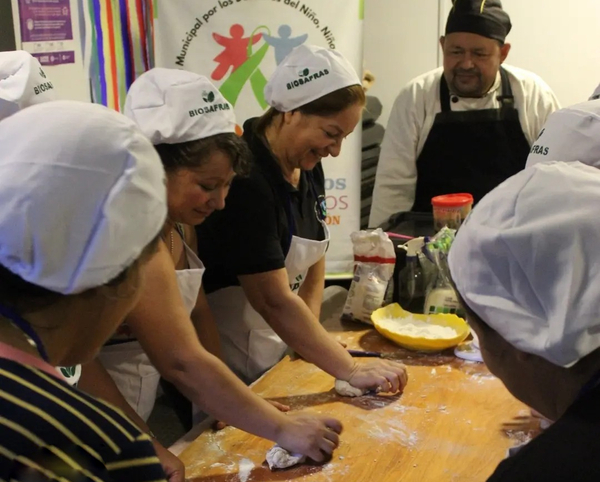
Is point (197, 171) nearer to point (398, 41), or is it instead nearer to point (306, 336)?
point (306, 336)

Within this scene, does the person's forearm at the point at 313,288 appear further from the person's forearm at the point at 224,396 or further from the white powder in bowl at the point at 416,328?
the person's forearm at the point at 224,396

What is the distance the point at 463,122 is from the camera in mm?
2561

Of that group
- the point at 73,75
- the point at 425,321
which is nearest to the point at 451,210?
the point at 425,321

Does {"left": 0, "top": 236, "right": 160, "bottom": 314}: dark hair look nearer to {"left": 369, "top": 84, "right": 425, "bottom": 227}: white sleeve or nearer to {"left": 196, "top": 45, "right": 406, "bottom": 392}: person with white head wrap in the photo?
{"left": 196, "top": 45, "right": 406, "bottom": 392}: person with white head wrap

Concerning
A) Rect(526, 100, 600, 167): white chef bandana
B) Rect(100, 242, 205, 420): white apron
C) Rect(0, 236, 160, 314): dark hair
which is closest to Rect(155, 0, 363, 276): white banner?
Rect(100, 242, 205, 420): white apron

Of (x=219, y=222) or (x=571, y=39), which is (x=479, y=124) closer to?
(x=571, y=39)

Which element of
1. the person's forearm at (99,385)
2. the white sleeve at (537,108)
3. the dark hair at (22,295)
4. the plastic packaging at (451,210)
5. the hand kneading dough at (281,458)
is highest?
the dark hair at (22,295)

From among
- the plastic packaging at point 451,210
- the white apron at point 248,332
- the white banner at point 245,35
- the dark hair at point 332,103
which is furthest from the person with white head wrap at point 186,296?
the white banner at point 245,35

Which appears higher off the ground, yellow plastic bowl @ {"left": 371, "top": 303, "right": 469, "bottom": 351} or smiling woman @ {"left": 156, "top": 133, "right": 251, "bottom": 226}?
smiling woman @ {"left": 156, "top": 133, "right": 251, "bottom": 226}

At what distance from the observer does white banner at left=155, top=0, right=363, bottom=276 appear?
2363 millimetres

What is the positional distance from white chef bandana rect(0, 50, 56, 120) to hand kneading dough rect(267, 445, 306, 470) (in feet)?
2.36

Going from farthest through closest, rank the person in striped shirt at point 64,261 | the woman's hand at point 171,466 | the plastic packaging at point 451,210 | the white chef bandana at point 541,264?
the plastic packaging at point 451,210
the woman's hand at point 171,466
the white chef bandana at point 541,264
the person in striped shirt at point 64,261

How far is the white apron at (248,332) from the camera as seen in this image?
151 cm

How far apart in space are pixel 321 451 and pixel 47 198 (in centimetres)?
67
